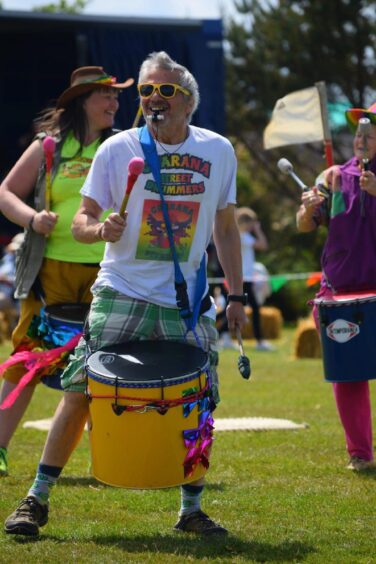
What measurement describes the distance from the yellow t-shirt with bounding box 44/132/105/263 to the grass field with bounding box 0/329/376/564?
3.78ft

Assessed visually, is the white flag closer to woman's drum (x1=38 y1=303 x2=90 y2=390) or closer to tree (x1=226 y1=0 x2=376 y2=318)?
woman's drum (x1=38 y1=303 x2=90 y2=390)

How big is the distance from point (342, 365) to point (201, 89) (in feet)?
26.3

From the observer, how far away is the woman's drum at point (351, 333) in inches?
241

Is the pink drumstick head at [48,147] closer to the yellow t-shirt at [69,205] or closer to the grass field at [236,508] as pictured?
the yellow t-shirt at [69,205]

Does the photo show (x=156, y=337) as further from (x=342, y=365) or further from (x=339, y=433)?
(x=339, y=433)

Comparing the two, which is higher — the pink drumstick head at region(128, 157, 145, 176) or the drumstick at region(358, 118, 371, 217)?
the drumstick at region(358, 118, 371, 217)

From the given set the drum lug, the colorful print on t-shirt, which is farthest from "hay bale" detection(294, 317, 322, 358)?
the drum lug

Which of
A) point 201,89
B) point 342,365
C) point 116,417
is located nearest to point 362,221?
point 342,365

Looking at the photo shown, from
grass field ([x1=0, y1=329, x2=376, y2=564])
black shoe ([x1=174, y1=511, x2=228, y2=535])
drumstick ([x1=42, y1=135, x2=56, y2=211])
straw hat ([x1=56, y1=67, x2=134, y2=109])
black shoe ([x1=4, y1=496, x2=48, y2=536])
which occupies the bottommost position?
grass field ([x1=0, y1=329, x2=376, y2=564])

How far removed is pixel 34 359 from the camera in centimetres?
582

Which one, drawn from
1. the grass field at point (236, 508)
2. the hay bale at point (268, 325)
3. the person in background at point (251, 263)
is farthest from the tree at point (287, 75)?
the grass field at point (236, 508)

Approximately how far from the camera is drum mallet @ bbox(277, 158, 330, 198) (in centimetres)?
613

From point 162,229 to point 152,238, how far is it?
2.1 inches

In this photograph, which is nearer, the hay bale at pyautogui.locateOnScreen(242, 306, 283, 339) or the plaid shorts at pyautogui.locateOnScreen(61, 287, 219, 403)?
the plaid shorts at pyautogui.locateOnScreen(61, 287, 219, 403)
